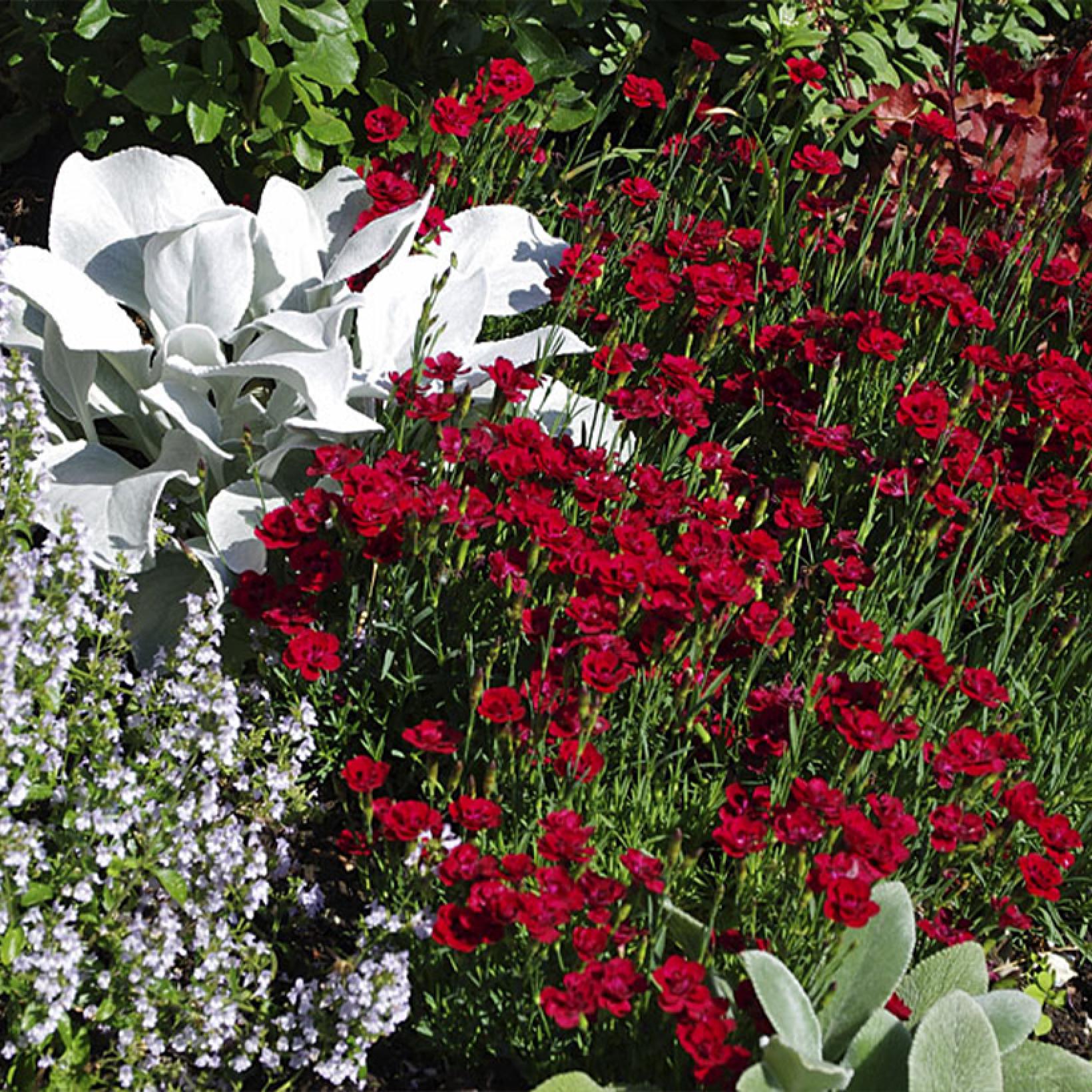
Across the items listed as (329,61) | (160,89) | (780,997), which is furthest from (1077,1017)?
(160,89)

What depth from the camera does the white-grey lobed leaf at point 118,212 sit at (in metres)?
2.77

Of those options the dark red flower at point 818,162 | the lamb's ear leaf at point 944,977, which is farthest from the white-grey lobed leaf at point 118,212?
the lamb's ear leaf at point 944,977

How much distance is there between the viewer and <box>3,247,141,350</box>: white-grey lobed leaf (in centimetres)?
246

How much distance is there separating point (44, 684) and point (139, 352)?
0.89 metres

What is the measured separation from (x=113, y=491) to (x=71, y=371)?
281 mm

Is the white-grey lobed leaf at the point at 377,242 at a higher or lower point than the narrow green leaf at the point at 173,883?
higher

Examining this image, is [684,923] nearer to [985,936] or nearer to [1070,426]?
[985,936]

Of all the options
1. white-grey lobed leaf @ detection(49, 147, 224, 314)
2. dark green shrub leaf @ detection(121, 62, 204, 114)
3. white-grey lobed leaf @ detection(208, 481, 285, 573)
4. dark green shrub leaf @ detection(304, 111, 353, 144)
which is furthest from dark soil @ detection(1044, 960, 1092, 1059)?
dark green shrub leaf @ detection(121, 62, 204, 114)

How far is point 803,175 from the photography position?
352 cm

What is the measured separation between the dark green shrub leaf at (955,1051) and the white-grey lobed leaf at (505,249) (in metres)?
1.61

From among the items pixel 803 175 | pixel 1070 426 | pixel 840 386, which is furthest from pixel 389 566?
pixel 803 175

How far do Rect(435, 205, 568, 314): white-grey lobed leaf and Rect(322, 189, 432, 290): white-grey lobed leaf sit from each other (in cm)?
23

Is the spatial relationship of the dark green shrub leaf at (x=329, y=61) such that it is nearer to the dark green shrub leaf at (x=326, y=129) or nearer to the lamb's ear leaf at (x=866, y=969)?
the dark green shrub leaf at (x=326, y=129)

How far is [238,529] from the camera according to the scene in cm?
246
